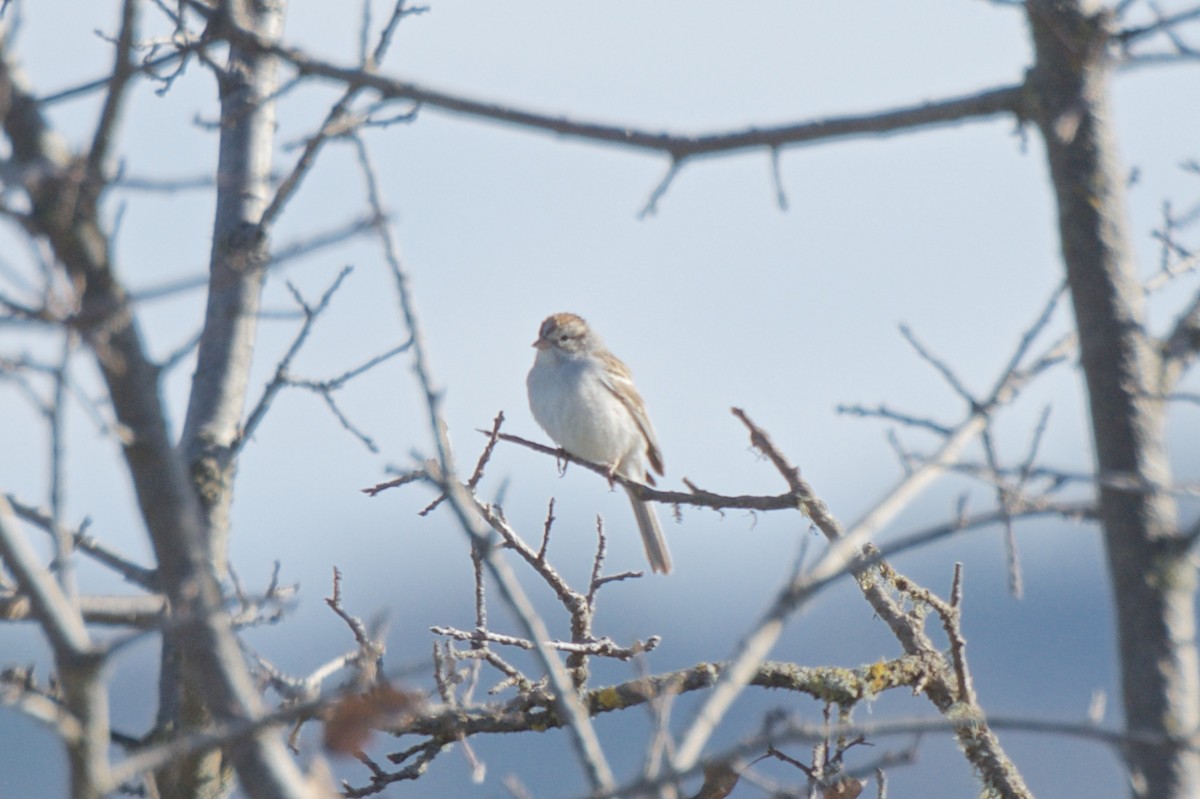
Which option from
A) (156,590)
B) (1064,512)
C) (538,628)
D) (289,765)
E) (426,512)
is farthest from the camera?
(426,512)

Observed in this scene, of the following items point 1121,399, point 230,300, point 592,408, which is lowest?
point 1121,399

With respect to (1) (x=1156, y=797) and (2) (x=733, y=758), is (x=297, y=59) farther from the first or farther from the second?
(1) (x=1156, y=797)

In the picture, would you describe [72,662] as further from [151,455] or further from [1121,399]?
[1121,399]

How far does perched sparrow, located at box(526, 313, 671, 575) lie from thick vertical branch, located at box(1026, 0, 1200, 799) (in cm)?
609

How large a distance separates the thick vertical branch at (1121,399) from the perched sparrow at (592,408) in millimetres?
6085

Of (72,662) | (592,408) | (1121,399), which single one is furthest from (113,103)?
(592,408)

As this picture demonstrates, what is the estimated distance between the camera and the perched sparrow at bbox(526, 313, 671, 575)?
8.38 m

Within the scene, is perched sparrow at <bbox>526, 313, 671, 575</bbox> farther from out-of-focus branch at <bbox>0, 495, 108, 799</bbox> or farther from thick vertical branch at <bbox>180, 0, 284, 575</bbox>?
out-of-focus branch at <bbox>0, 495, 108, 799</bbox>

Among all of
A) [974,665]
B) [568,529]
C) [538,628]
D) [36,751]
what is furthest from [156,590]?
[568,529]

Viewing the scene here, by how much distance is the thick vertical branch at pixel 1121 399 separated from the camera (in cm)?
194

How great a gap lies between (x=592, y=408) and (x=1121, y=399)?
6352 mm

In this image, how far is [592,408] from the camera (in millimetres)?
8352

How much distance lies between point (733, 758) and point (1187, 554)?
692 mm

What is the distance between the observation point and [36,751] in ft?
77.6
